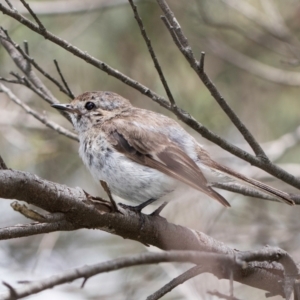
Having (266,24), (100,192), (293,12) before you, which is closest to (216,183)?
(100,192)

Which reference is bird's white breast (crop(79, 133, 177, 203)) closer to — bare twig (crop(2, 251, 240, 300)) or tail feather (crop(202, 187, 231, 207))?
tail feather (crop(202, 187, 231, 207))

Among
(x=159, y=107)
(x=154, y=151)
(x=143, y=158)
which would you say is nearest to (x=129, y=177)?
(x=143, y=158)

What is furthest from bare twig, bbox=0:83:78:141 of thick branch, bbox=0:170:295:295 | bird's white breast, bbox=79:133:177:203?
thick branch, bbox=0:170:295:295

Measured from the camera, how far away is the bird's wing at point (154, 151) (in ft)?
13.6

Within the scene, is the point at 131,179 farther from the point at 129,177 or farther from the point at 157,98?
the point at 157,98

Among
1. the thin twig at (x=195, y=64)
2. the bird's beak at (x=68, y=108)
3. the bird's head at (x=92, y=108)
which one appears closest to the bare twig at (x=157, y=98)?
the thin twig at (x=195, y=64)

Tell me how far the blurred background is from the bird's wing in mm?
1096

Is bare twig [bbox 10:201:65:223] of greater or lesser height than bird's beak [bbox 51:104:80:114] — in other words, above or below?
below

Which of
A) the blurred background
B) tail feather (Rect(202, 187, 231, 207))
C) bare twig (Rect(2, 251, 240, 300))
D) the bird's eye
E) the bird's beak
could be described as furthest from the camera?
the blurred background

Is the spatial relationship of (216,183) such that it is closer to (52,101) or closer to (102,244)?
(52,101)

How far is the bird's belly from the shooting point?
4.14 m

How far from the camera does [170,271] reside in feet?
18.3

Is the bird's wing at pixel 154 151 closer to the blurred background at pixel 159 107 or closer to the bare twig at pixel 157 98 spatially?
the bare twig at pixel 157 98

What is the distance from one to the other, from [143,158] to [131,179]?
0.71ft
